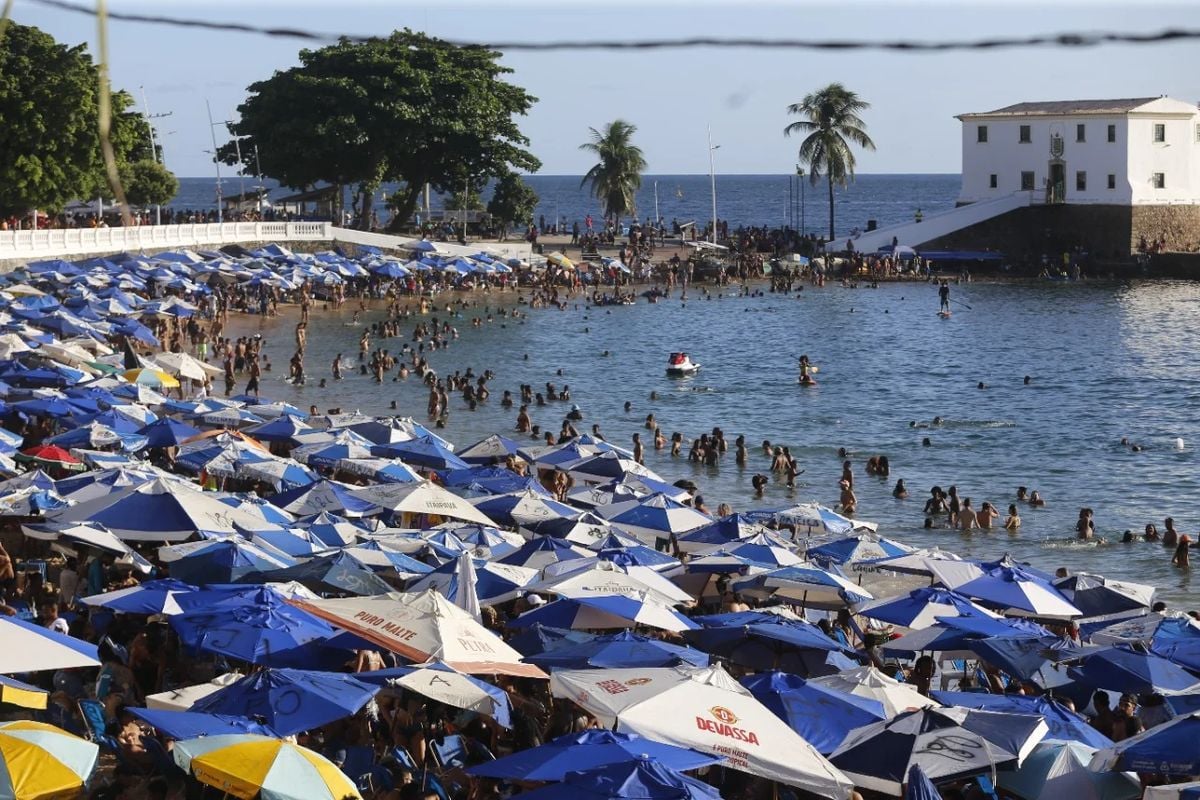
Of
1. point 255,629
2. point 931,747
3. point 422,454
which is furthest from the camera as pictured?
point 422,454

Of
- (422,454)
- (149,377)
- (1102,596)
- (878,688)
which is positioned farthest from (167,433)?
(878,688)

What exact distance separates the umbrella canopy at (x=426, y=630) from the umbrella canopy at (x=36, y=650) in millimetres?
2151

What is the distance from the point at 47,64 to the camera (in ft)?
180

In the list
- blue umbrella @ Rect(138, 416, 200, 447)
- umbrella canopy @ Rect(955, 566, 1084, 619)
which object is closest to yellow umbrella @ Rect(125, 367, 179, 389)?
blue umbrella @ Rect(138, 416, 200, 447)

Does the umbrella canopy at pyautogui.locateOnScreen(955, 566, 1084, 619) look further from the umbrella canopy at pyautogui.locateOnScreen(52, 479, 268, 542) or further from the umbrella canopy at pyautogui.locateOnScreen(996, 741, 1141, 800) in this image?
the umbrella canopy at pyautogui.locateOnScreen(52, 479, 268, 542)

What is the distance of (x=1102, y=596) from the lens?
18797mm

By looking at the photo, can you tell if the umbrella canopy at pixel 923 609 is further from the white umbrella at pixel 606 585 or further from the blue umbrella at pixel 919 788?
the blue umbrella at pixel 919 788

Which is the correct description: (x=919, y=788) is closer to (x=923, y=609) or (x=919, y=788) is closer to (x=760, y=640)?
(x=760, y=640)

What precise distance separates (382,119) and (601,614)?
6543 centimetres

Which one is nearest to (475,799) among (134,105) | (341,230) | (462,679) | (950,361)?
(462,679)

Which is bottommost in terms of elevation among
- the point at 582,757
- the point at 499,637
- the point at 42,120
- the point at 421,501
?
the point at 499,637

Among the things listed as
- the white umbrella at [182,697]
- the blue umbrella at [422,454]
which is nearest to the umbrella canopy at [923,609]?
the white umbrella at [182,697]

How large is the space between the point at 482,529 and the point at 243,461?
16.5 ft

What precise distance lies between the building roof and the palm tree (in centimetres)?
2197
